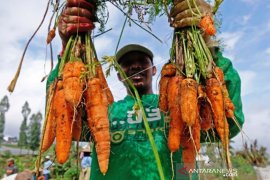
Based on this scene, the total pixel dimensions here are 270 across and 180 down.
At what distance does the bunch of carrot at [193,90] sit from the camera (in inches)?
60.6

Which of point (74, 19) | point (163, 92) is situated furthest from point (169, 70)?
point (74, 19)

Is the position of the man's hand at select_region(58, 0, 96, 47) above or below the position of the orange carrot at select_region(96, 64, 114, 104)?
above

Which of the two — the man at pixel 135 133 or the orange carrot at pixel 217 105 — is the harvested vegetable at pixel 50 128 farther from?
the orange carrot at pixel 217 105

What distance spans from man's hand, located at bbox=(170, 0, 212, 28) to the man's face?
71 cm

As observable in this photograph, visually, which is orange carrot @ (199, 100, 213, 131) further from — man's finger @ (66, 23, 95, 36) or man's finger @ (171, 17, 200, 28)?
man's finger @ (66, 23, 95, 36)

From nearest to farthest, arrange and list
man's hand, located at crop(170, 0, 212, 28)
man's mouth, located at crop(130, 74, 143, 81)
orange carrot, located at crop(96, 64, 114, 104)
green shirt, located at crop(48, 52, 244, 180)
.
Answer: man's hand, located at crop(170, 0, 212, 28) → orange carrot, located at crop(96, 64, 114, 104) → green shirt, located at crop(48, 52, 244, 180) → man's mouth, located at crop(130, 74, 143, 81)

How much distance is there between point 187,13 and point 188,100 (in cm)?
42

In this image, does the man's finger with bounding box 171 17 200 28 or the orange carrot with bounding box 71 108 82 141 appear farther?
the orange carrot with bounding box 71 108 82 141

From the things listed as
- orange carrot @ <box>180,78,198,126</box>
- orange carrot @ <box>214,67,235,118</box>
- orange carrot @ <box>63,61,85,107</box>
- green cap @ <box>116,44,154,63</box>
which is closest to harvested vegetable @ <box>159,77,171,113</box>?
orange carrot @ <box>180,78,198,126</box>

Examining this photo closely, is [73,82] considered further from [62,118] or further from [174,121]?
[174,121]

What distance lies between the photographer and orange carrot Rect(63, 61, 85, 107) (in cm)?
154

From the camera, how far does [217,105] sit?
1631 millimetres

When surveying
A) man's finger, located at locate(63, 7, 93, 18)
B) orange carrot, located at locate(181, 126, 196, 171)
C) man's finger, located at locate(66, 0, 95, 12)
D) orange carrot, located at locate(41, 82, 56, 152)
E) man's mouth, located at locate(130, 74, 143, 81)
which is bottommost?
orange carrot, located at locate(181, 126, 196, 171)

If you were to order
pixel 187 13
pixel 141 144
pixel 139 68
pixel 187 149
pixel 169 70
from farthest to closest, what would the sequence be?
pixel 139 68 < pixel 141 144 < pixel 187 149 < pixel 169 70 < pixel 187 13
